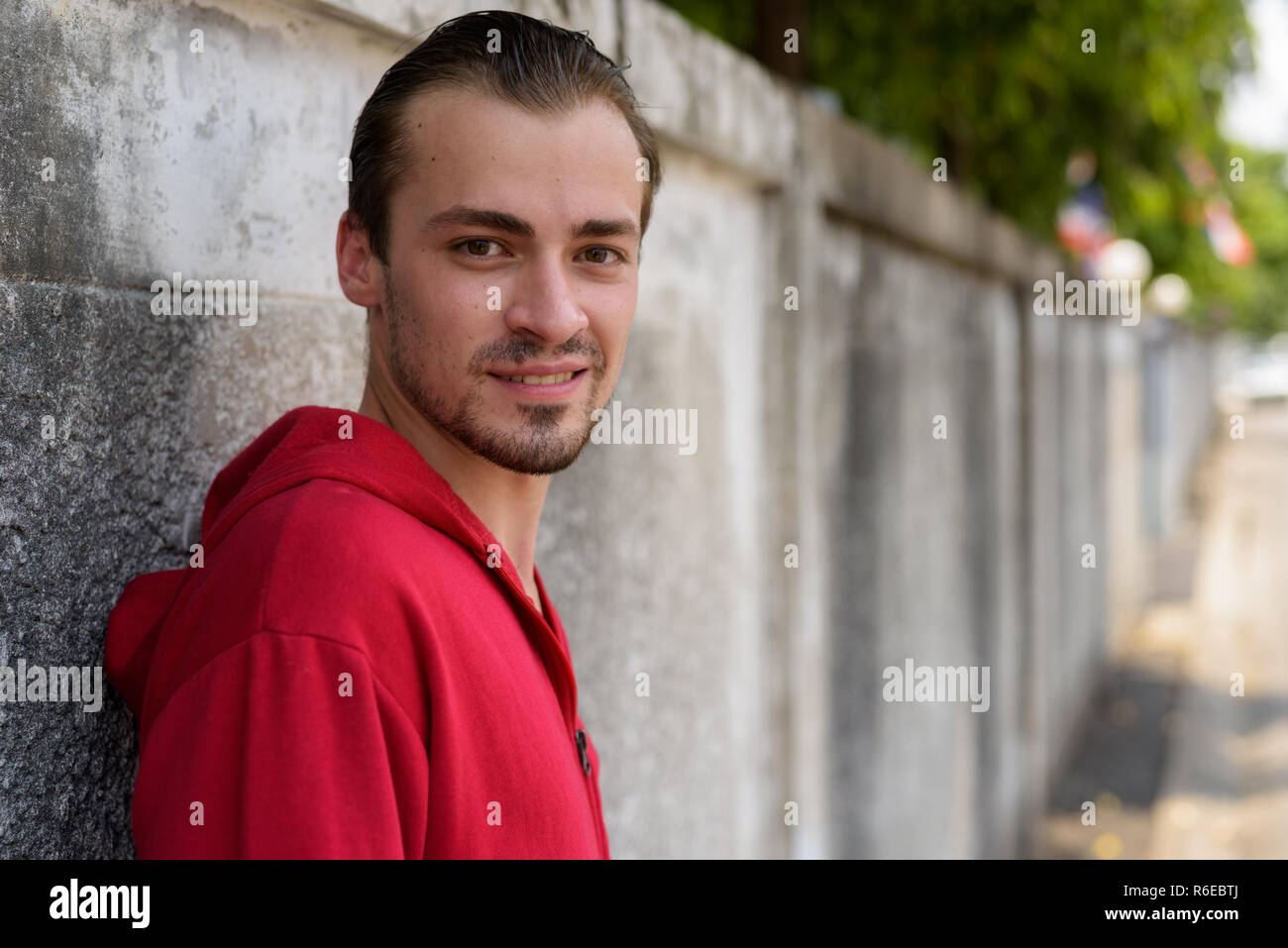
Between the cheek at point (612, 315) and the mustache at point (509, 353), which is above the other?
the cheek at point (612, 315)

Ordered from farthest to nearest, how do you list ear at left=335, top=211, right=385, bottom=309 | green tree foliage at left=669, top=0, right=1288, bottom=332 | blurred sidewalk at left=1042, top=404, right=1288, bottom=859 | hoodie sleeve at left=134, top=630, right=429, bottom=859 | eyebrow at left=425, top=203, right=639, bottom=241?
blurred sidewalk at left=1042, top=404, right=1288, bottom=859, green tree foliage at left=669, top=0, right=1288, bottom=332, ear at left=335, top=211, right=385, bottom=309, eyebrow at left=425, top=203, right=639, bottom=241, hoodie sleeve at left=134, top=630, right=429, bottom=859

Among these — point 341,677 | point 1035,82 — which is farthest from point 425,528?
point 1035,82

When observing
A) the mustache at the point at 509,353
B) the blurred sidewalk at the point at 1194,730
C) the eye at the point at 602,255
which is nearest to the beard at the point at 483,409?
the mustache at the point at 509,353

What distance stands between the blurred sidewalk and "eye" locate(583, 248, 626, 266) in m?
5.91

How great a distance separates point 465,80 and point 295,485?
1.67 ft

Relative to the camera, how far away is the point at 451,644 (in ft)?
4.53

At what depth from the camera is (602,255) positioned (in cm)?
165

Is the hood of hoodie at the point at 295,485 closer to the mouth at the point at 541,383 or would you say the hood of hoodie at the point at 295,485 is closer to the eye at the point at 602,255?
the mouth at the point at 541,383

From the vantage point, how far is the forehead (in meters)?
1.52

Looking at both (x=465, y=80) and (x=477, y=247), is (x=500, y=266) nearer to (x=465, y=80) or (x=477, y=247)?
(x=477, y=247)

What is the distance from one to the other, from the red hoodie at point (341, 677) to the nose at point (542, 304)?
0.19m

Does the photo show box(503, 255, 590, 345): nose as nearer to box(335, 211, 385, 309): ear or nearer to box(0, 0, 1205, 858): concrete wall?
box(335, 211, 385, 309): ear

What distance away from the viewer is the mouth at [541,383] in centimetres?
158

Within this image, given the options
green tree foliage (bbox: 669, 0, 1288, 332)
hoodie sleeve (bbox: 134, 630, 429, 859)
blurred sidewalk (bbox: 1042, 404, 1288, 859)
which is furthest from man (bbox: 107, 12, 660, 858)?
blurred sidewalk (bbox: 1042, 404, 1288, 859)
